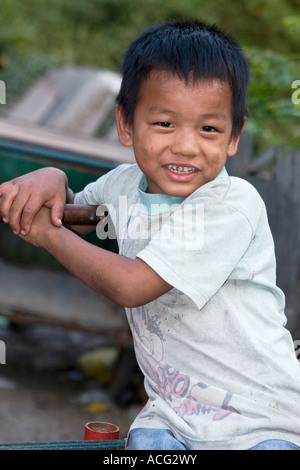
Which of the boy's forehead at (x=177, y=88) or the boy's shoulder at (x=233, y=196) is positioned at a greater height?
the boy's forehead at (x=177, y=88)

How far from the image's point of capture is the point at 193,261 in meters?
1.68

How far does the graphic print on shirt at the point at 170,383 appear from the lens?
1.73 m

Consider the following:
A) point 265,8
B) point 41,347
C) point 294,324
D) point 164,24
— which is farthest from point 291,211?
point 265,8

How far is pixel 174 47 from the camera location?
1.82 meters

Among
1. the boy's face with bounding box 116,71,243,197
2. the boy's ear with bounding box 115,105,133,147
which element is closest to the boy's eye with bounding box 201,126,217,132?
the boy's face with bounding box 116,71,243,197

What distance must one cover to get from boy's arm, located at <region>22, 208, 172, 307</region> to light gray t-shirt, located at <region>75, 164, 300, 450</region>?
0.12 feet

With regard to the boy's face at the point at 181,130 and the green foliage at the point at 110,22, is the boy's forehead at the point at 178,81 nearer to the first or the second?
the boy's face at the point at 181,130

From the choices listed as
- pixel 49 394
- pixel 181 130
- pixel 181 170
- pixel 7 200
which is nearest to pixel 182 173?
pixel 181 170

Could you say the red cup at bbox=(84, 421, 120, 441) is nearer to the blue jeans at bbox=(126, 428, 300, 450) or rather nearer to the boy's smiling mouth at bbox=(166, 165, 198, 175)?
the blue jeans at bbox=(126, 428, 300, 450)

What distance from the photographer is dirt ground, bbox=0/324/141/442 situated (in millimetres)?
4219

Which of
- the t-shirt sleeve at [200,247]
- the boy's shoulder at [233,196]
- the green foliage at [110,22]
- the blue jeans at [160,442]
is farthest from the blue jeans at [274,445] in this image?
the green foliage at [110,22]

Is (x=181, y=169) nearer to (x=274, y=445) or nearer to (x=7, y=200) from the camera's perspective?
(x=7, y=200)

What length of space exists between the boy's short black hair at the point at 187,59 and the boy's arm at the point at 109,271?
0.42m

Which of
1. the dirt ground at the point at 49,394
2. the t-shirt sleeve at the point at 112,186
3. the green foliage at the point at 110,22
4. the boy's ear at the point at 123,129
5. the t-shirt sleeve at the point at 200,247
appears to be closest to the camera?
the t-shirt sleeve at the point at 200,247
